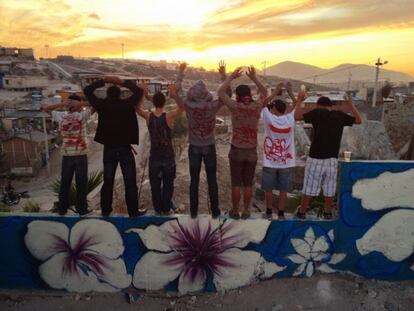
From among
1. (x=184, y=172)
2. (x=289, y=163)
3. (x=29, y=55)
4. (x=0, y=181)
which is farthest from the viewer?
(x=29, y=55)

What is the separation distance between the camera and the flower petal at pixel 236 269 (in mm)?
6234

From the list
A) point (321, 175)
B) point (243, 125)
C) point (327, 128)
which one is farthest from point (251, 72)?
point (321, 175)

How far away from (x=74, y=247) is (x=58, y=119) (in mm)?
2146

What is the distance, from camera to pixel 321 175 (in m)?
5.95

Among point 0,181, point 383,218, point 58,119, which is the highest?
point 58,119

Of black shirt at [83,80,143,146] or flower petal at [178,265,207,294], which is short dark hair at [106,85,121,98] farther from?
flower petal at [178,265,207,294]

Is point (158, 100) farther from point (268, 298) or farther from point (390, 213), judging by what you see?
point (390, 213)

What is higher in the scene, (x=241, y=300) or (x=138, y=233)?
(x=138, y=233)

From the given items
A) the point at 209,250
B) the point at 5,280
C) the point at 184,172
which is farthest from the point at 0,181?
the point at 209,250

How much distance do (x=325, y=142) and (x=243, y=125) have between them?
1289 mm

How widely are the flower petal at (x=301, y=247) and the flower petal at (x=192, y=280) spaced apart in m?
1.57

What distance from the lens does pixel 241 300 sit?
6102 mm

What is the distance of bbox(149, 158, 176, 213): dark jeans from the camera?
5.89 meters

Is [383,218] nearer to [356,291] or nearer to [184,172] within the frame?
[356,291]
